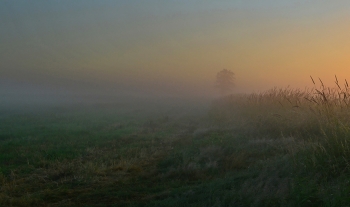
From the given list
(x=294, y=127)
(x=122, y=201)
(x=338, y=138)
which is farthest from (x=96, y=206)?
(x=294, y=127)

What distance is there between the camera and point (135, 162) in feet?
30.8

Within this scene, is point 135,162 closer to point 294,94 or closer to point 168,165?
point 168,165

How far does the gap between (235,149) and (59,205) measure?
5.33 meters

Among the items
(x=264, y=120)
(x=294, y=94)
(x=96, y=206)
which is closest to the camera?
(x=96, y=206)

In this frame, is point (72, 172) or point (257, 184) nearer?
point (257, 184)

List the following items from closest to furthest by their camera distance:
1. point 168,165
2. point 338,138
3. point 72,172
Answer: point 338,138 < point 72,172 < point 168,165

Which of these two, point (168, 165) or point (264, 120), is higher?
point (264, 120)

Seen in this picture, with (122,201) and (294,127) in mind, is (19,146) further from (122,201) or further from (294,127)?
(294,127)

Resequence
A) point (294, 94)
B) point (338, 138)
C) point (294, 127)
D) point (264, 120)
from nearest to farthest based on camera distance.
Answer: point (338, 138)
point (294, 127)
point (264, 120)
point (294, 94)

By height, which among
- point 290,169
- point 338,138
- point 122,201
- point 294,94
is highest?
point 294,94

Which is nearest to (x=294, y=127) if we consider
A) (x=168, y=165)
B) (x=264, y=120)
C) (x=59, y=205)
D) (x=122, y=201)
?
(x=264, y=120)

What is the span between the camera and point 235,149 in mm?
9289

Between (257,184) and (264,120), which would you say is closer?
(257,184)

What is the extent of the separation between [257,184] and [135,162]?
478cm
